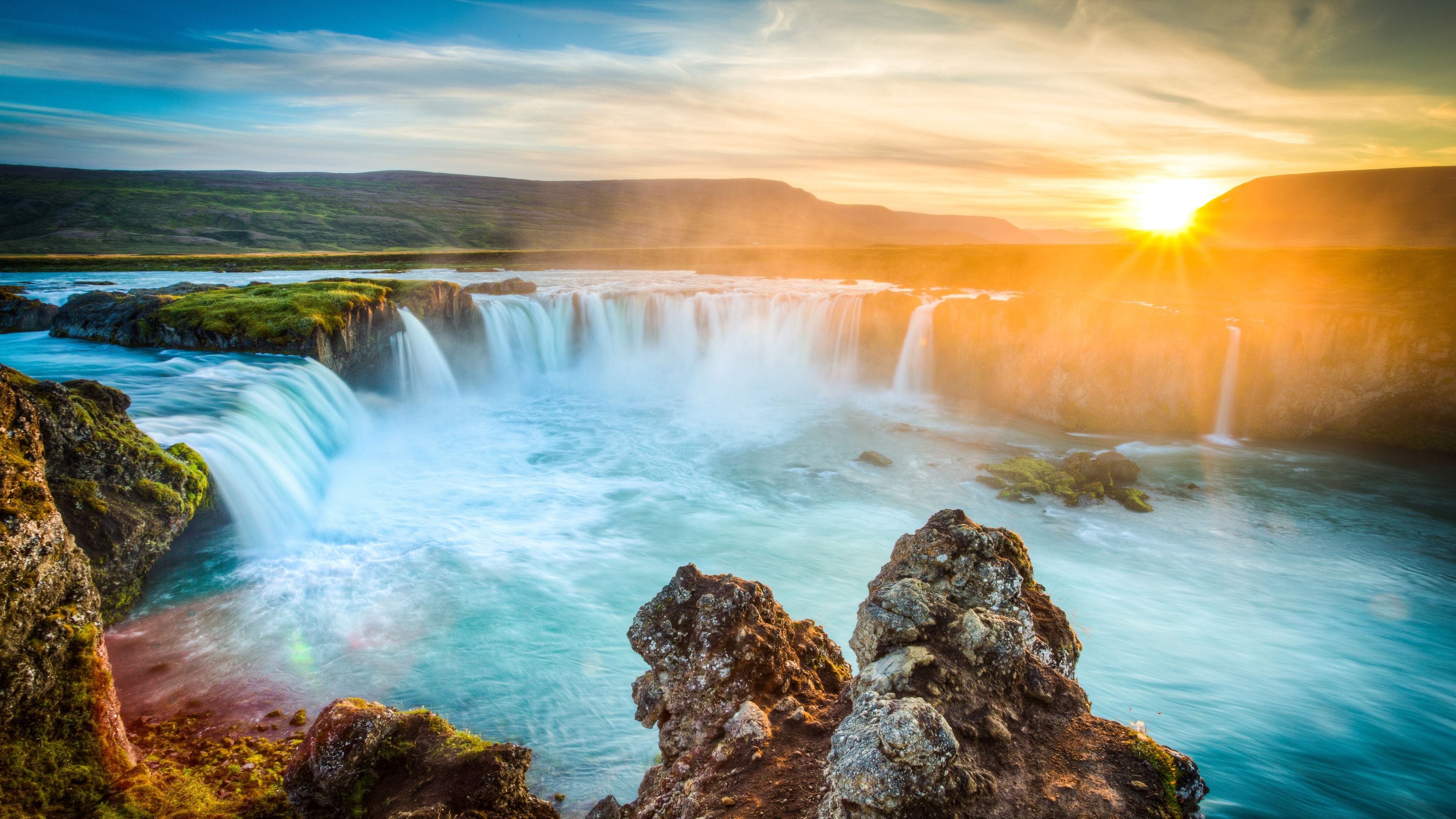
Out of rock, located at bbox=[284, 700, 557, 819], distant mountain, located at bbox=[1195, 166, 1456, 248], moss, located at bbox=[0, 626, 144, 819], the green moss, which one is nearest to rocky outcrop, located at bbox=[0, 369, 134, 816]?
moss, located at bbox=[0, 626, 144, 819]

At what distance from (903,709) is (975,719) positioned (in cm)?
99

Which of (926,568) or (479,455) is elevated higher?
(926,568)

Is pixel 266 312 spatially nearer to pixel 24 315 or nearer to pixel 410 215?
pixel 24 315

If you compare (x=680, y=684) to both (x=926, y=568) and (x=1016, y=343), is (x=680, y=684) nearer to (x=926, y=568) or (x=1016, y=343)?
(x=926, y=568)

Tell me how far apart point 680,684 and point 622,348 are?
30.0 metres

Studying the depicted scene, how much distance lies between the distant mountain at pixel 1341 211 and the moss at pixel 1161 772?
64612 mm

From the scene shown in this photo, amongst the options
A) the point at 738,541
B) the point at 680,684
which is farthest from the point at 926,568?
the point at 738,541

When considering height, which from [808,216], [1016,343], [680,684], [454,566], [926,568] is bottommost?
[454,566]

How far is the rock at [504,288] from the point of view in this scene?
1359 inches

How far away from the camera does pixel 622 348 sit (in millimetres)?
34594

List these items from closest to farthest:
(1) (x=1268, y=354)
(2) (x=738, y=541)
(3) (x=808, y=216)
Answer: (2) (x=738, y=541) < (1) (x=1268, y=354) < (3) (x=808, y=216)

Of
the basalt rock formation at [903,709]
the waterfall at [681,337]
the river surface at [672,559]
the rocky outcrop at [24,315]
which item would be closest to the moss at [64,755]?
the river surface at [672,559]

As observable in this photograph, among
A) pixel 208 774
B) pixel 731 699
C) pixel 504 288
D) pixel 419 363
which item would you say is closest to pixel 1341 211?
pixel 504 288

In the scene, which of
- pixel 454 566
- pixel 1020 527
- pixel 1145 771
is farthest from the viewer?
pixel 1020 527
